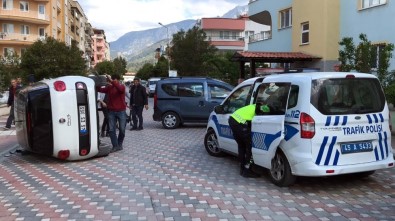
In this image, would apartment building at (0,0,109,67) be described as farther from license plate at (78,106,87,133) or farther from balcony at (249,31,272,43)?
license plate at (78,106,87,133)

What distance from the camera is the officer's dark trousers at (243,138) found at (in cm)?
725

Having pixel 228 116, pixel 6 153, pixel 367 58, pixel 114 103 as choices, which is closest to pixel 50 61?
pixel 6 153

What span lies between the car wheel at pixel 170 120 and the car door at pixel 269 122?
796 centimetres

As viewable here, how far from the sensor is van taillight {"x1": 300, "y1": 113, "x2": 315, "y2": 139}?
20.2ft

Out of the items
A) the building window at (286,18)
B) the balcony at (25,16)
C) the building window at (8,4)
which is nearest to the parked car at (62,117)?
the building window at (286,18)

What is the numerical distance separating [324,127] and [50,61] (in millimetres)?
27953

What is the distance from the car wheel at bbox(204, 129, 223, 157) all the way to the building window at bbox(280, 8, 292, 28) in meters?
19.4

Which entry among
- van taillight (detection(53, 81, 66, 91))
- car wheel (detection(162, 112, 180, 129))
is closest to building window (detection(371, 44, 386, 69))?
car wheel (detection(162, 112, 180, 129))

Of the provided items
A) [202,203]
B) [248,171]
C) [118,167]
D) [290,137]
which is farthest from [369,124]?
[118,167]

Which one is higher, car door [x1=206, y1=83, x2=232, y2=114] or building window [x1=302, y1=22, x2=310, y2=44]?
building window [x1=302, y1=22, x2=310, y2=44]

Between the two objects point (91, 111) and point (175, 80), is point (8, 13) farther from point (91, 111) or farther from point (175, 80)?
point (91, 111)

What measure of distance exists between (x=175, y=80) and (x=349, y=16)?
37.6ft

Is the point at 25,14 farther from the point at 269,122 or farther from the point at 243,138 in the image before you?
the point at 269,122

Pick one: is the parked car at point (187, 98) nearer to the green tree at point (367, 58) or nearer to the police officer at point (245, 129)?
the green tree at point (367, 58)
